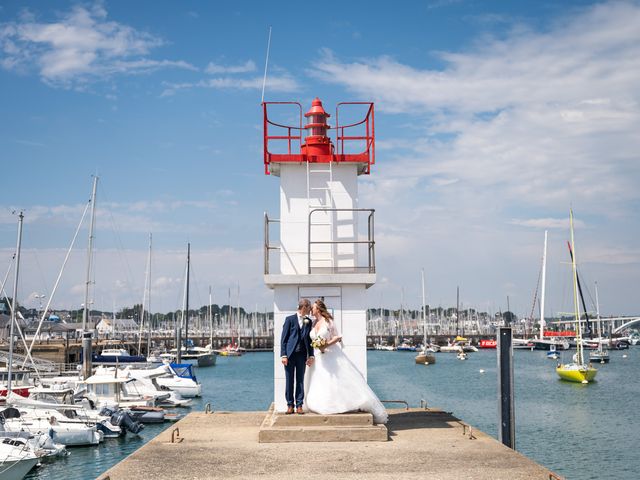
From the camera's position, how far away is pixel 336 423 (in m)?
11.2

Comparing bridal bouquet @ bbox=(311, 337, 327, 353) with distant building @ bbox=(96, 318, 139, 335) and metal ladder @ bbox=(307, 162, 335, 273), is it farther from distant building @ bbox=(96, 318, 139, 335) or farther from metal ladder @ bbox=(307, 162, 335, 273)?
distant building @ bbox=(96, 318, 139, 335)

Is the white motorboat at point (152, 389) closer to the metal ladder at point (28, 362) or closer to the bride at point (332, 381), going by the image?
the metal ladder at point (28, 362)

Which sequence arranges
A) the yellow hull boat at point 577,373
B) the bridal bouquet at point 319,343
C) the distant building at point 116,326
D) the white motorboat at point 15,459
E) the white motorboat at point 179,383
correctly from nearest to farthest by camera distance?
the bridal bouquet at point 319,343 < the white motorboat at point 15,459 < the white motorboat at point 179,383 < the yellow hull boat at point 577,373 < the distant building at point 116,326

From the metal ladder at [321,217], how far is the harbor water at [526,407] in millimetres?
16449

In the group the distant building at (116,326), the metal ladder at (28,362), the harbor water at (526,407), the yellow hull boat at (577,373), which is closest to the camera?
the harbor water at (526,407)

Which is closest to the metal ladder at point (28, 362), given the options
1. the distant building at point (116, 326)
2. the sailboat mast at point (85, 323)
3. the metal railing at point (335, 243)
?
the sailboat mast at point (85, 323)

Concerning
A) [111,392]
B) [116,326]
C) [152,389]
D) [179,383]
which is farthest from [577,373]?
[116,326]

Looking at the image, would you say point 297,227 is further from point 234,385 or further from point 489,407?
point 234,385

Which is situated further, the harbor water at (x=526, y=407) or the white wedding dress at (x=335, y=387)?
the harbor water at (x=526, y=407)

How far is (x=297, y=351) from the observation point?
12102mm

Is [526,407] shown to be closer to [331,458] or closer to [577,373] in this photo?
[577,373]

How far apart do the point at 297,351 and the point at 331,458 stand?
2.84 m

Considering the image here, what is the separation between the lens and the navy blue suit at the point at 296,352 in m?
12.0

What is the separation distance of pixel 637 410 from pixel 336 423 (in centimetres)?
4005
